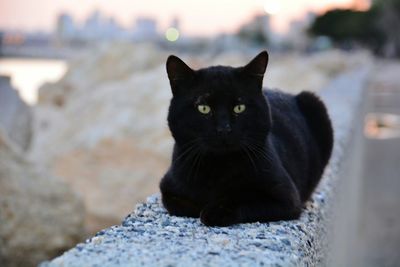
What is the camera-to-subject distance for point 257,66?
2.67m

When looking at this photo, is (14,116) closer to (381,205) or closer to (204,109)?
(381,205)

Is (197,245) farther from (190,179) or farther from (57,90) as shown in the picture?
(57,90)

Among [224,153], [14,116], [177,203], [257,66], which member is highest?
[257,66]

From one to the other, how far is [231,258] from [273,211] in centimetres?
72

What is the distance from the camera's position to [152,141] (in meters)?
6.73

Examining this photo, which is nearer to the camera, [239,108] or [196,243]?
[196,243]

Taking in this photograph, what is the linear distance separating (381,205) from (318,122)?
5142 millimetres

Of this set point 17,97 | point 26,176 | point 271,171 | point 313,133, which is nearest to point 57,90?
point 17,97

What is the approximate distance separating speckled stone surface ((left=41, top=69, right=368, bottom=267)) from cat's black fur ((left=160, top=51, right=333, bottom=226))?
0.28ft

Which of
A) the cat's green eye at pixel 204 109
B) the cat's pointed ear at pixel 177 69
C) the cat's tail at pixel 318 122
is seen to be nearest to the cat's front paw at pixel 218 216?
the cat's green eye at pixel 204 109

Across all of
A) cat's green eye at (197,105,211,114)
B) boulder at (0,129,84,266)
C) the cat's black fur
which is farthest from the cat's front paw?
boulder at (0,129,84,266)

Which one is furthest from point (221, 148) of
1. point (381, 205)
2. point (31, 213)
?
point (381, 205)

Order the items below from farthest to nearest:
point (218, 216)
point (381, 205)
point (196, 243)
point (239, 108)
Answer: point (381, 205) < point (239, 108) < point (218, 216) < point (196, 243)

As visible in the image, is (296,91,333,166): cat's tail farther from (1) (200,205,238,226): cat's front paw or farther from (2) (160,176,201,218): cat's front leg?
(1) (200,205,238,226): cat's front paw
